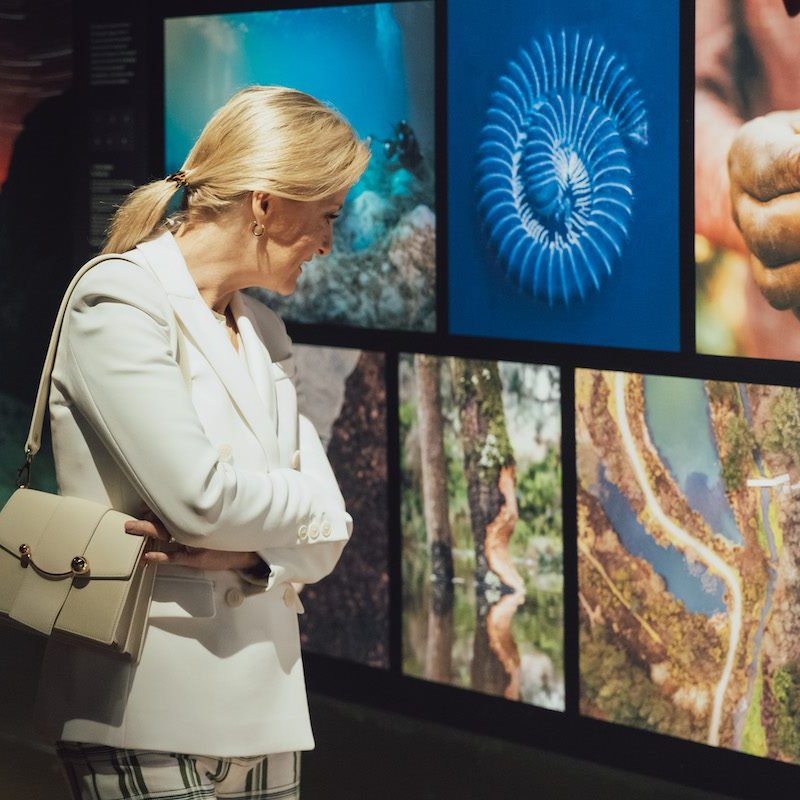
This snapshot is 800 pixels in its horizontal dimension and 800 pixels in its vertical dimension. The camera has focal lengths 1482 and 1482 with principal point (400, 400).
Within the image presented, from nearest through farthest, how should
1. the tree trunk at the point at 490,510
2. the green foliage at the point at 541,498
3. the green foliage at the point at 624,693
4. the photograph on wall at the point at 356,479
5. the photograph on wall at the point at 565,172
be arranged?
the photograph on wall at the point at 565,172 → the green foliage at the point at 624,693 → the green foliage at the point at 541,498 → the tree trunk at the point at 490,510 → the photograph on wall at the point at 356,479

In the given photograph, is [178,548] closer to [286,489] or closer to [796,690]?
[286,489]

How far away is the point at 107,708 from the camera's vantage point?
7.81 ft

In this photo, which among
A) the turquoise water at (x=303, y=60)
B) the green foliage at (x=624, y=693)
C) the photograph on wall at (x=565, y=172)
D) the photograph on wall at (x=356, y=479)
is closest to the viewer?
the photograph on wall at (x=565, y=172)

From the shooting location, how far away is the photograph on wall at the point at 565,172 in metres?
3.75

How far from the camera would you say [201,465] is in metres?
2.26

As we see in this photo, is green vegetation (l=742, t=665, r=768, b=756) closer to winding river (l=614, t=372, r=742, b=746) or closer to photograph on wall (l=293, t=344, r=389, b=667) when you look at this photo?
winding river (l=614, t=372, r=742, b=746)

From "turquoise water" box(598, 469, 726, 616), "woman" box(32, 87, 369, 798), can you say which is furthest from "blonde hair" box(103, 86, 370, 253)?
"turquoise water" box(598, 469, 726, 616)

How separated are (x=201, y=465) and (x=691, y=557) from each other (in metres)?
1.87

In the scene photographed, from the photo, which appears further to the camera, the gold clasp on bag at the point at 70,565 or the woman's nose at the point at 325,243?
the woman's nose at the point at 325,243

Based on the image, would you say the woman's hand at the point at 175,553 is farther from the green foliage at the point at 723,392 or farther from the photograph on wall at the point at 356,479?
the photograph on wall at the point at 356,479

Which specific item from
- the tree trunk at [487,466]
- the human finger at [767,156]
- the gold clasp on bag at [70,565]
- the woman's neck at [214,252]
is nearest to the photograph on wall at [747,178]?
the human finger at [767,156]

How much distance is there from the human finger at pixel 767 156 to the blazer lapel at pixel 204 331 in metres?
1.58

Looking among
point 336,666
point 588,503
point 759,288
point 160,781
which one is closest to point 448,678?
point 336,666

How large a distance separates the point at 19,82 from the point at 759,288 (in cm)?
286
